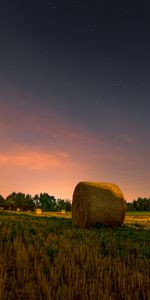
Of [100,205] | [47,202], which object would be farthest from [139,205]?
[100,205]

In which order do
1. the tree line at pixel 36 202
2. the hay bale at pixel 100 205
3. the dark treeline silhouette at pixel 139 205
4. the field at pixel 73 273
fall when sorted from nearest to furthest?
the field at pixel 73 273, the hay bale at pixel 100 205, the dark treeline silhouette at pixel 139 205, the tree line at pixel 36 202

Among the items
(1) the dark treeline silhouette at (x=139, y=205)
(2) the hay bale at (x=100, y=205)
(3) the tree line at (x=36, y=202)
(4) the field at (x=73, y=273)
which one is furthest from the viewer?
(3) the tree line at (x=36, y=202)

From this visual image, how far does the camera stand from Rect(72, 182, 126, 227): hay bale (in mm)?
15516

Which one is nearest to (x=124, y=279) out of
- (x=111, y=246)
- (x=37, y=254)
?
(x=37, y=254)

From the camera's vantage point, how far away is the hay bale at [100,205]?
1552 cm

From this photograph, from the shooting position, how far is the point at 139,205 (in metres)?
84.6

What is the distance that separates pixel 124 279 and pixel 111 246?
328 centimetres

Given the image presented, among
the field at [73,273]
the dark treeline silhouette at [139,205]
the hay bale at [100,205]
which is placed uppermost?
the dark treeline silhouette at [139,205]

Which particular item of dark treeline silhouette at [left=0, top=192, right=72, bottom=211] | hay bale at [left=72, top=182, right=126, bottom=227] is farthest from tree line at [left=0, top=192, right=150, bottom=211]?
hay bale at [left=72, top=182, right=126, bottom=227]

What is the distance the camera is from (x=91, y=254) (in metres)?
7.41

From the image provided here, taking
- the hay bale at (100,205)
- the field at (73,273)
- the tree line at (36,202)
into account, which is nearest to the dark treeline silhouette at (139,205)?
the tree line at (36,202)

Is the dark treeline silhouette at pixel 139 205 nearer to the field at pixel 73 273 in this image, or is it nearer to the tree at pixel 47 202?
the tree at pixel 47 202

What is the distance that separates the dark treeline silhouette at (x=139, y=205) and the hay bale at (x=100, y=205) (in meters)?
67.4

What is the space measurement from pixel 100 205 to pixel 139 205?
70.9m
